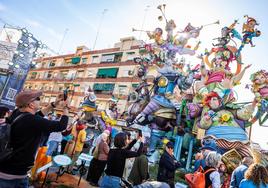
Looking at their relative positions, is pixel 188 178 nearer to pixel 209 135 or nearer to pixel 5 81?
pixel 209 135

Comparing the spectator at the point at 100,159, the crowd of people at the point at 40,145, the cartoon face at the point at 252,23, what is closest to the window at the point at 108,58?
the cartoon face at the point at 252,23

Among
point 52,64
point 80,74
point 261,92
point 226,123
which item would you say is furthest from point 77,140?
point 52,64

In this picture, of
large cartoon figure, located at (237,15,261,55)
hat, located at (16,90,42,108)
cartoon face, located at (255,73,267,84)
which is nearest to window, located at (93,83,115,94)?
large cartoon figure, located at (237,15,261,55)

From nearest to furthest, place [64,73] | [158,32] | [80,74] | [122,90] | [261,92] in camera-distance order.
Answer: [261,92] → [158,32] → [122,90] → [80,74] → [64,73]

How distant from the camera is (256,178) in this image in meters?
3.25

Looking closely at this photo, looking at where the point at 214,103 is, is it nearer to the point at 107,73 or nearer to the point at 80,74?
the point at 107,73

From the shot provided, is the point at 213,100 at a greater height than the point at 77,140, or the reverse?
the point at 213,100

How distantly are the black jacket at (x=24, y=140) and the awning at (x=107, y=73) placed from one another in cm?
2813

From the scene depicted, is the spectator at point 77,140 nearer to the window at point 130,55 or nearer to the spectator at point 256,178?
the spectator at point 256,178

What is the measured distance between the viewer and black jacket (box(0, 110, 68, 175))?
2.27 meters

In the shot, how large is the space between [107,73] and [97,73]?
223cm

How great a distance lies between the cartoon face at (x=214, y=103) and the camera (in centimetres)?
1090

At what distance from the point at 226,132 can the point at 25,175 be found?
31.9 feet

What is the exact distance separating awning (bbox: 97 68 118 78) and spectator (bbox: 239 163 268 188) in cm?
2763
